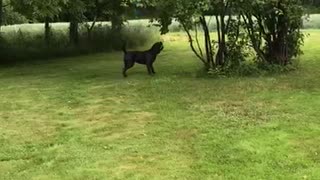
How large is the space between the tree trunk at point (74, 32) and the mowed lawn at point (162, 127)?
7.03 meters

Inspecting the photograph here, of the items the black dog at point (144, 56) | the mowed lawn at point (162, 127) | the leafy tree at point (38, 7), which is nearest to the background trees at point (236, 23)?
the leafy tree at point (38, 7)

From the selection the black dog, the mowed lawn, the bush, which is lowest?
the mowed lawn

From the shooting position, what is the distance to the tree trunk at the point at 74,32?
1836 centimetres

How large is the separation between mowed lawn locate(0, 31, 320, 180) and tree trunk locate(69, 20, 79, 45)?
7.03m

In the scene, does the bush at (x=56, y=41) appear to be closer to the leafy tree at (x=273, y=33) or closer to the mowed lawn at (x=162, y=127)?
the mowed lawn at (x=162, y=127)

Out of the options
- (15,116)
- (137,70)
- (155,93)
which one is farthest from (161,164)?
(137,70)

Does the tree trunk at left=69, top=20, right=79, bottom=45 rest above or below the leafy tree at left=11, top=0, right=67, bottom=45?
below

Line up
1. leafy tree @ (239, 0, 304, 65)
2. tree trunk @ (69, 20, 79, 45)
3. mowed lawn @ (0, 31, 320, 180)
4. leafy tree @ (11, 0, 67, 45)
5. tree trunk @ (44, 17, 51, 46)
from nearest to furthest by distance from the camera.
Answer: mowed lawn @ (0, 31, 320, 180)
leafy tree @ (239, 0, 304, 65)
leafy tree @ (11, 0, 67, 45)
tree trunk @ (44, 17, 51, 46)
tree trunk @ (69, 20, 79, 45)

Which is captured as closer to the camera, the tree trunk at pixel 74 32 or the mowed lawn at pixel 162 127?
the mowed lawn at pixel 162 127

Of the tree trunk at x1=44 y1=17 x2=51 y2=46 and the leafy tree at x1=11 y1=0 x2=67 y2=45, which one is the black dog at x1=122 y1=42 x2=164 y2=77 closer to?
the leafy tree at x1=11 y1=0 x2=67 y2=45

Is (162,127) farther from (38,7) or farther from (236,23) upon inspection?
(38,7)

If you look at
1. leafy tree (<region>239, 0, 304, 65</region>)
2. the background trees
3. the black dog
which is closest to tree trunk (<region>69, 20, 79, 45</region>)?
the background trees

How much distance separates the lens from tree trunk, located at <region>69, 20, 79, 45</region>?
1836cm

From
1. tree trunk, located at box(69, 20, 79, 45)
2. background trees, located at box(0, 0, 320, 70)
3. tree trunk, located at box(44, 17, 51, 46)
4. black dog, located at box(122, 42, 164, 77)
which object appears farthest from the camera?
tree trunk, located at box(69, 20, 79, 45)
